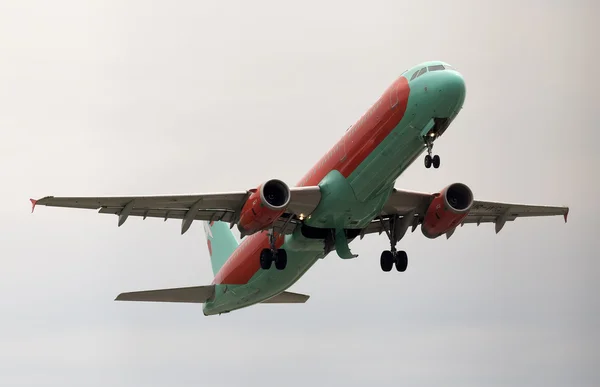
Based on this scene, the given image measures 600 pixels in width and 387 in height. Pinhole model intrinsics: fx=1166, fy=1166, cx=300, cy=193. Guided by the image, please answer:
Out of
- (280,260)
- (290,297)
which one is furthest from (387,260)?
(290,297)

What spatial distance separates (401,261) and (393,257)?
42 centimetres

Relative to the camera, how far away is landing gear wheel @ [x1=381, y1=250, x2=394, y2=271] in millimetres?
50281

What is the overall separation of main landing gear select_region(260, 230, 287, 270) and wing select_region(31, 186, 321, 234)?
2.36ft

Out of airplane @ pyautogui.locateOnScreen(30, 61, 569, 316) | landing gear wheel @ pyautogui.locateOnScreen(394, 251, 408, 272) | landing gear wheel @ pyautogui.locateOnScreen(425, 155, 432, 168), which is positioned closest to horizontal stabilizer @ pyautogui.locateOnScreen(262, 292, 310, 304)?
airplane @ pyautogui.locateOnScreen(30, 61, 569, 316)

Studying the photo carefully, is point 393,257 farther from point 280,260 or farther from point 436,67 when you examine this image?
point 436,67

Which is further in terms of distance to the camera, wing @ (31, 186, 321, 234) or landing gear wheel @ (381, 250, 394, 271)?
landing gear wheel @ (381, 250, 394, 271)

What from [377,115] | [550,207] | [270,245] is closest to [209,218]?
[270,245]

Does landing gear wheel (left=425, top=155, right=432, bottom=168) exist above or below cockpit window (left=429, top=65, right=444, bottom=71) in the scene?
below

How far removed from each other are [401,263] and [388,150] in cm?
847

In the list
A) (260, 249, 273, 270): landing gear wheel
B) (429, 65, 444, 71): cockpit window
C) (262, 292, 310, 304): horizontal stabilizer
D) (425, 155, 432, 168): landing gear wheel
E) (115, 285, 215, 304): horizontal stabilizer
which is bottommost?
(115, 285, 215, 304): horizontal stabilizer

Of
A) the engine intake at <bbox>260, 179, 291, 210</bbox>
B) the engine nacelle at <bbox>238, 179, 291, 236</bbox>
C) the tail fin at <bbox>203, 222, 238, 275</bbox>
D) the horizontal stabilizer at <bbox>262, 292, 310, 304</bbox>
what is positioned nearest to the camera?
the engine nacelle at <bbox>238, 179, 291, 236</bbox>

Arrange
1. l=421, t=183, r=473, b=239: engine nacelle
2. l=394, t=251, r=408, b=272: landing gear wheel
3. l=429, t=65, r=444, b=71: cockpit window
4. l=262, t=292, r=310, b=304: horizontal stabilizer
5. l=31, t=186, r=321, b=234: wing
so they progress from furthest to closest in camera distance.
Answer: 1. l=262, t=292, r=310, b=304: horizontal stabilizer
2. l=394, t=251, r=408, b=272: landing gear wheel
3. l=421, t=183, r=473, b=239: engine nacelle
4. l=31, t=186, r=321, b=234: wing
5. l=429, t=65, r=444, b=71: cockpit window

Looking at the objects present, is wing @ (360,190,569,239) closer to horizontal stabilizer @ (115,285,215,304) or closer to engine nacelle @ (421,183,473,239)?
engine nacelle @ (421,183,473,239)

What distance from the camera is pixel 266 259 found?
48.7 meters
